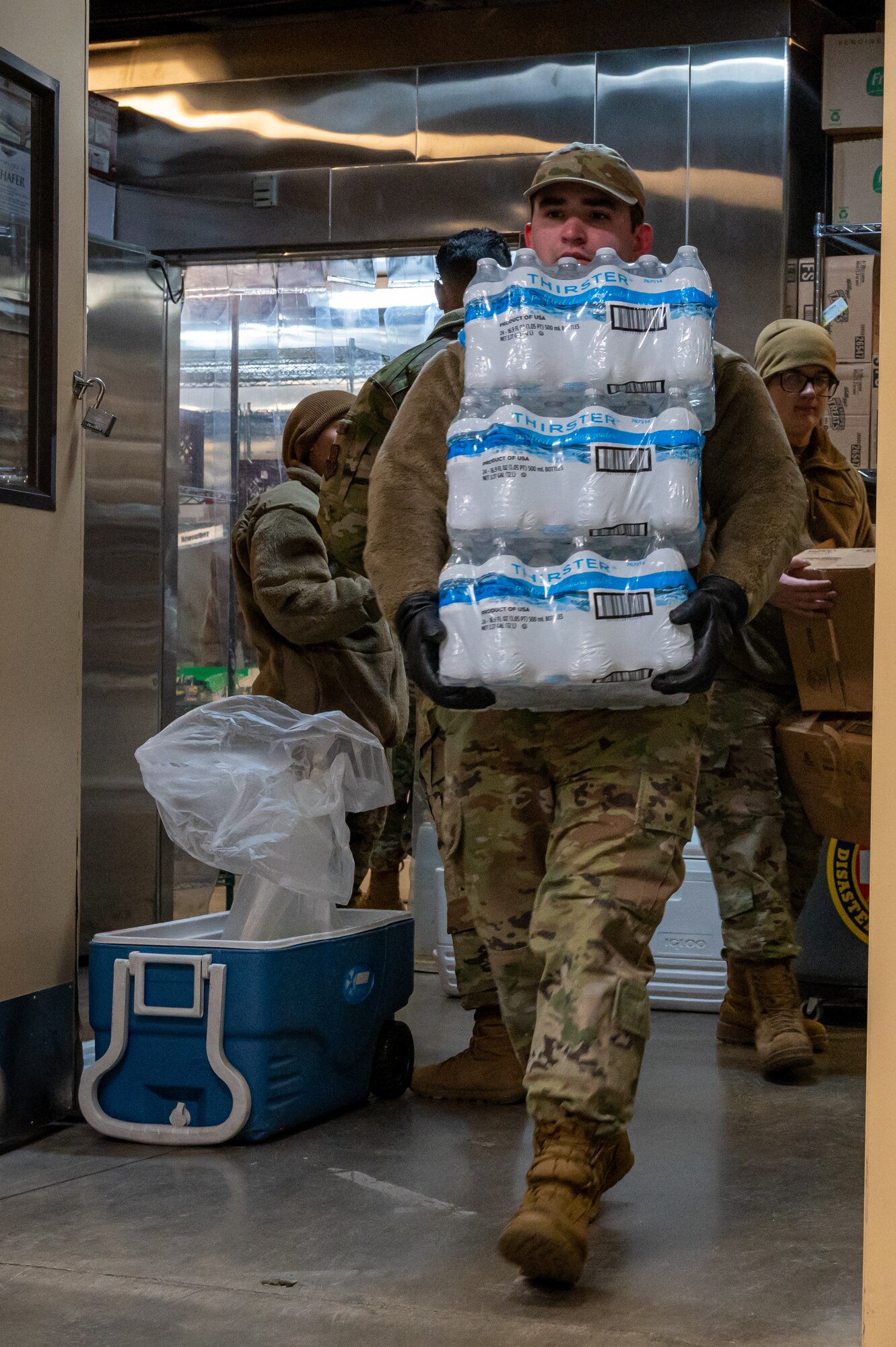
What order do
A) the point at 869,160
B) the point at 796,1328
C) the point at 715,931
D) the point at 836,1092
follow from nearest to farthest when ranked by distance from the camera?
the point at 796,1328 → the point at 836,1092 → the point at 715,931 → the point at 869,160

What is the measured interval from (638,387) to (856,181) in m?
3.35

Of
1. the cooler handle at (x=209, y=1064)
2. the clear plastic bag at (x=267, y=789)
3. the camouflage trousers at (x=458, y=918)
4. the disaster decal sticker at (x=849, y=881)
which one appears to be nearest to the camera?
the cooler handle at (x=209, y=1064)

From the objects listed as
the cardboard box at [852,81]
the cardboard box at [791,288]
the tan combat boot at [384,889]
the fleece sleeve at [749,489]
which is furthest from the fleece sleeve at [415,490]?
the cardboard box at [852,81]

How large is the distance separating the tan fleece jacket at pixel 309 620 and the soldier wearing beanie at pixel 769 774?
92cm

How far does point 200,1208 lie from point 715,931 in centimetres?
221

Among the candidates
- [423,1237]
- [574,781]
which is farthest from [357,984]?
[574,781]

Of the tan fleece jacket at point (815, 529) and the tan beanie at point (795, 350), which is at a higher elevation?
the tan beanie at point (795, 350)

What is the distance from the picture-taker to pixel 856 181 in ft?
16.6

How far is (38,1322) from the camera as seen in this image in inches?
73.4

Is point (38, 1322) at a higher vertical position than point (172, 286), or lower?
lower

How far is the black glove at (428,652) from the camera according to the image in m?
2.20

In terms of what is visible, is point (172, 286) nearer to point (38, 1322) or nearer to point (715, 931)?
point (715, 931)

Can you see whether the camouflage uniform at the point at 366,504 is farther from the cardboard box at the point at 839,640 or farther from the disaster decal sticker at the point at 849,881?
the disaster decal sticker at the point at 849,881

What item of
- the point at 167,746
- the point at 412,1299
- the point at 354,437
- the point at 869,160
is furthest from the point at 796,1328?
the point at 869,160
